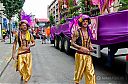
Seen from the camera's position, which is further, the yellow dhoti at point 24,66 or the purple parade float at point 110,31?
the purple parade float at point 110,31

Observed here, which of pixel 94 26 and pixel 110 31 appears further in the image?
pixel 94 26

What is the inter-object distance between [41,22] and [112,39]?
4184 cm

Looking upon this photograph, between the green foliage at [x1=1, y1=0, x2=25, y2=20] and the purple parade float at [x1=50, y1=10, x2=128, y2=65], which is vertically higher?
the green foliage at [x1=1, y1=0, x2=25, y2=20]

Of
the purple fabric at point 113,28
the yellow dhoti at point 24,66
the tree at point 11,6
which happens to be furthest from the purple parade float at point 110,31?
the tree at point 11,6

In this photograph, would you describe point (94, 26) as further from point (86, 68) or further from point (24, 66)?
point (86, 68)

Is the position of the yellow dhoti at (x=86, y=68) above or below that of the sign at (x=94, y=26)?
below

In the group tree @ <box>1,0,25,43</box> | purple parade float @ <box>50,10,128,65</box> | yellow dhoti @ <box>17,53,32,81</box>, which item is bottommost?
yellow dhoti @ <box>17,53,32,81</box>

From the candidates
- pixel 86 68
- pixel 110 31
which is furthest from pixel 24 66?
pixel 110 31

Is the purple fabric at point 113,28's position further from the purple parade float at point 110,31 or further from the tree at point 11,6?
the tree at point 11,6

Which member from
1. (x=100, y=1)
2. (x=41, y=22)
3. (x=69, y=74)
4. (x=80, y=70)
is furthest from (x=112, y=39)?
(x=41, y=22)

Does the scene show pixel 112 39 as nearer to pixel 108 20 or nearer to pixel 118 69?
pixel 108 20

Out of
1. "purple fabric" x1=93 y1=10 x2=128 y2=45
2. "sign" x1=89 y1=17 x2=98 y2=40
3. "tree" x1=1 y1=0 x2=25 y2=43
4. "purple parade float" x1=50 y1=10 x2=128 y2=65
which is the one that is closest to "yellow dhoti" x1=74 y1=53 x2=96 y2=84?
"purple parade float" x1=50 y1=10 x2=128 y2=65

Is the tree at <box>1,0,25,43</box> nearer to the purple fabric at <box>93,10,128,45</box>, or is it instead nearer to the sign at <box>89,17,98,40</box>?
the sign at <box>89,17,98,40</box>

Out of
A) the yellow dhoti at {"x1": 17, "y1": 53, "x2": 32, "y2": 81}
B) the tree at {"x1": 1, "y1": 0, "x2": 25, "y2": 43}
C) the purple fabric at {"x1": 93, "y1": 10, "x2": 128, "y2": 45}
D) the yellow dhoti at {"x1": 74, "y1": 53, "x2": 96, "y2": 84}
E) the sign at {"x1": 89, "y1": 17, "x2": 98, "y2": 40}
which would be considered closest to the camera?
the yellow dhoti at {"x1": 74, "y1": 53, "x2": 96, "y2": 84}
